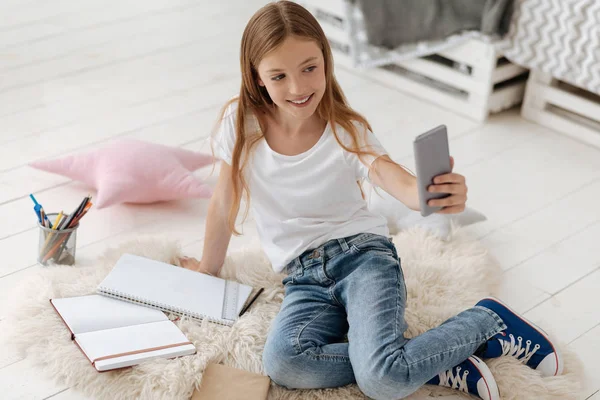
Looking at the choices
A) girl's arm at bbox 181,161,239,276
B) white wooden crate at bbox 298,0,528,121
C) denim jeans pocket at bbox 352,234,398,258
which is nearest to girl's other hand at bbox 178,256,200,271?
girl's arm at bbox 181,161,239,276

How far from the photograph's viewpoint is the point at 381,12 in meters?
2.30

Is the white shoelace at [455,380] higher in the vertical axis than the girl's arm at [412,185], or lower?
lower

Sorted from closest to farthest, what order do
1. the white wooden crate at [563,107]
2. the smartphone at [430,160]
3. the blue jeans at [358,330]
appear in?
the smartphone at [430,160] < the blue jeans at [358,330] < the white wooden crate at [563,107]

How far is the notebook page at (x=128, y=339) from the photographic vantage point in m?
1.34

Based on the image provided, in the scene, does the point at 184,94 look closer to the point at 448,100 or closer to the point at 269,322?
the point at 448,100

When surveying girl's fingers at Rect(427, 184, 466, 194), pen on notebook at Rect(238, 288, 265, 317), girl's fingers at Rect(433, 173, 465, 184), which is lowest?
pen on notebook at Rect(238, 288, 265, 317)

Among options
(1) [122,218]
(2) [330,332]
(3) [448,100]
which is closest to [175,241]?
(1) [122,218]

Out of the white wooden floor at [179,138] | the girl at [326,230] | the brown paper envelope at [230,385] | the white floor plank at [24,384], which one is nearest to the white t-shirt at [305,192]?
the girl at [326,230]

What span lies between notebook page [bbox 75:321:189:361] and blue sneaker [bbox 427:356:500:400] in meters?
0.46

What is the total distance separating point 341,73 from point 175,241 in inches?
46.3

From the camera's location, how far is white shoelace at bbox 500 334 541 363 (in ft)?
4.46

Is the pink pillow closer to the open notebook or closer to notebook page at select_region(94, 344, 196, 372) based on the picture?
the open notebook

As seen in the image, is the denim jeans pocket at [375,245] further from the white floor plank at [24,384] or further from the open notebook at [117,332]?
the white floor plank at [24,384]

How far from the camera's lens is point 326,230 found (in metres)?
1.42
